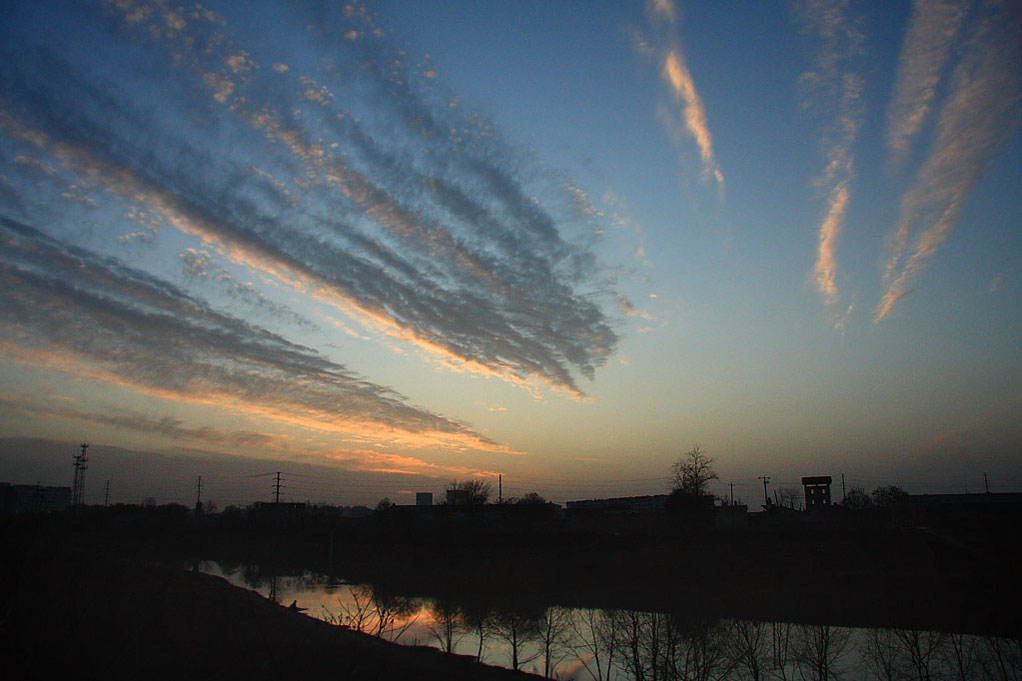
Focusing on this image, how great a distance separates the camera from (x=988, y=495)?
277 feet

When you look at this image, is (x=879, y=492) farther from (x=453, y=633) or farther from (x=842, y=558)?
(x=453, y=633)

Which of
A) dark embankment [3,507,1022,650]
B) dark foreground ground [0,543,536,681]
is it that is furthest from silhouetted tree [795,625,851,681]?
dark foreground ground [0,543,536,681]

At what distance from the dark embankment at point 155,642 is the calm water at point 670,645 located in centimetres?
169

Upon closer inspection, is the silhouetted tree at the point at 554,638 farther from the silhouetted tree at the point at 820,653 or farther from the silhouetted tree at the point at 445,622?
the silhouetted tree at the point at 820,653

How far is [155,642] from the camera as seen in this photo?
25375 millimetres

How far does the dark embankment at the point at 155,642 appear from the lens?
1866 cm

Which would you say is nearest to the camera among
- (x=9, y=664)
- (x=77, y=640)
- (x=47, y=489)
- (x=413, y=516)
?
(x=9, y=664)

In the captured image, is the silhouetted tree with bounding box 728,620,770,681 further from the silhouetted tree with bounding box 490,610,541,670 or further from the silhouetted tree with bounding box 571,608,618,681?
the silhouetted tree with bounding box 490,610,541,670

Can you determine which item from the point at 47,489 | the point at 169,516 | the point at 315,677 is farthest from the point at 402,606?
the point at 47,489

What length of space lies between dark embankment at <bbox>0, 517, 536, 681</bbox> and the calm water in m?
1.69

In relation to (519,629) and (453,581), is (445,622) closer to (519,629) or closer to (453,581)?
(519,629)

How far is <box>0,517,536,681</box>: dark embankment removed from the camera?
1866 cm

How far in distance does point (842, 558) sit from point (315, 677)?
44801 millimetres

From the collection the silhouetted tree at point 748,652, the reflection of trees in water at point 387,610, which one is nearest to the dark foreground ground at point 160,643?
the reflection of trees in water at point 387,610
